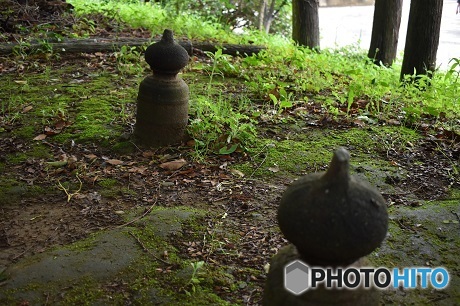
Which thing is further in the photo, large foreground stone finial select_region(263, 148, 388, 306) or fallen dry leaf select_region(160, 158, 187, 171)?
fallen dry leaf select_region(160, 158, 187, 171)

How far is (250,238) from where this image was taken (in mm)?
3424

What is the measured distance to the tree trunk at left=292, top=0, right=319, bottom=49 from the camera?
8699mm

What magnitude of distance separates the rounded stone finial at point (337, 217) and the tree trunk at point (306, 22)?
7113mm

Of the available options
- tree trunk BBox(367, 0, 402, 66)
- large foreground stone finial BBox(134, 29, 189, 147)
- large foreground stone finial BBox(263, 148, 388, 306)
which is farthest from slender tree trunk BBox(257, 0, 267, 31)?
large foreground stone finial BBox(263, 148, 388, 306)

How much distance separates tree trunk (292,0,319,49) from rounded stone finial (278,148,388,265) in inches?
280

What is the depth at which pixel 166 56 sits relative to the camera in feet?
14.4

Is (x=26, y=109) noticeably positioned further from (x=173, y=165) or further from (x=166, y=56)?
(x=173, y=165)

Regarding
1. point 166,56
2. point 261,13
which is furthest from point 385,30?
point 166,56

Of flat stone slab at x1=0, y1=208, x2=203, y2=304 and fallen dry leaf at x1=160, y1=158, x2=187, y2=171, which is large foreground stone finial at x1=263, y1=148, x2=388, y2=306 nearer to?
flat stone slab at x1=0, y1=208, x2=203, y2=304

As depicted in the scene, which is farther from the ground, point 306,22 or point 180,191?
point 306,22

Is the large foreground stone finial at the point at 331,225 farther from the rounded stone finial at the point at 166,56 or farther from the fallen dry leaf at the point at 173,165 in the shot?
the rounded stone finial at the point at 166,56

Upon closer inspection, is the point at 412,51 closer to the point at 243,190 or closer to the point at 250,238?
the point at 243,190

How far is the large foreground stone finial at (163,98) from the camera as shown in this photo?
14.6ft

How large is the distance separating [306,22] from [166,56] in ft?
16.2
